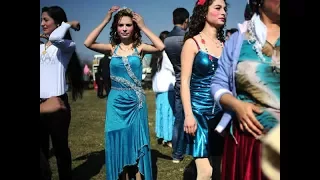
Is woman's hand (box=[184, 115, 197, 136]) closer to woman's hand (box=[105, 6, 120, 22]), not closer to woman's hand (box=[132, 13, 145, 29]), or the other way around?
woman's hand (box=[132, 13, 145, 29])

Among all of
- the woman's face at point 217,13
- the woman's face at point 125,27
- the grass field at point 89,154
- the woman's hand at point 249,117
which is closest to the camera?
the woman's hand at point 249,117

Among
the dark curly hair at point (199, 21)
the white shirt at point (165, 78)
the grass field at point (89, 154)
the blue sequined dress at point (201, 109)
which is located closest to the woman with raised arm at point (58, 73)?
the grass field at point (89, 154)

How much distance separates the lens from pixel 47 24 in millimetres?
2729

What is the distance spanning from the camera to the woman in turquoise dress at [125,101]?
282 cm

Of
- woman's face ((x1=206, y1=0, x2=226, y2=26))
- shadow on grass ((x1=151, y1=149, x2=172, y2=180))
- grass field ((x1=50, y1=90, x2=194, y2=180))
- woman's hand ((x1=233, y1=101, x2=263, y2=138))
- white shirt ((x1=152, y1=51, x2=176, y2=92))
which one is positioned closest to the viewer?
woman's hand ((x1=233, y1=101, x2=263, y2=138))

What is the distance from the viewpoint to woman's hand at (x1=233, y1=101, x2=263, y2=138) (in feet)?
6.21

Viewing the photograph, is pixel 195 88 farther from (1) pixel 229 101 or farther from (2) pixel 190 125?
(1) pixel 229 101

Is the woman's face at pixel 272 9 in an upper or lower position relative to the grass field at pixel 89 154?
upper

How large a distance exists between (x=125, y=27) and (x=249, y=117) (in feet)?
4.07

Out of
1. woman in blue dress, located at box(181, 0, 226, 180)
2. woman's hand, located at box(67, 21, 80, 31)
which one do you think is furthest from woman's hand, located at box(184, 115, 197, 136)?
woman's hand, located at box(67, 21, 80, 31)

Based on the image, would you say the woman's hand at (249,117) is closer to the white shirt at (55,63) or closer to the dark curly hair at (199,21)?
the dark curly hair at (199,21)
